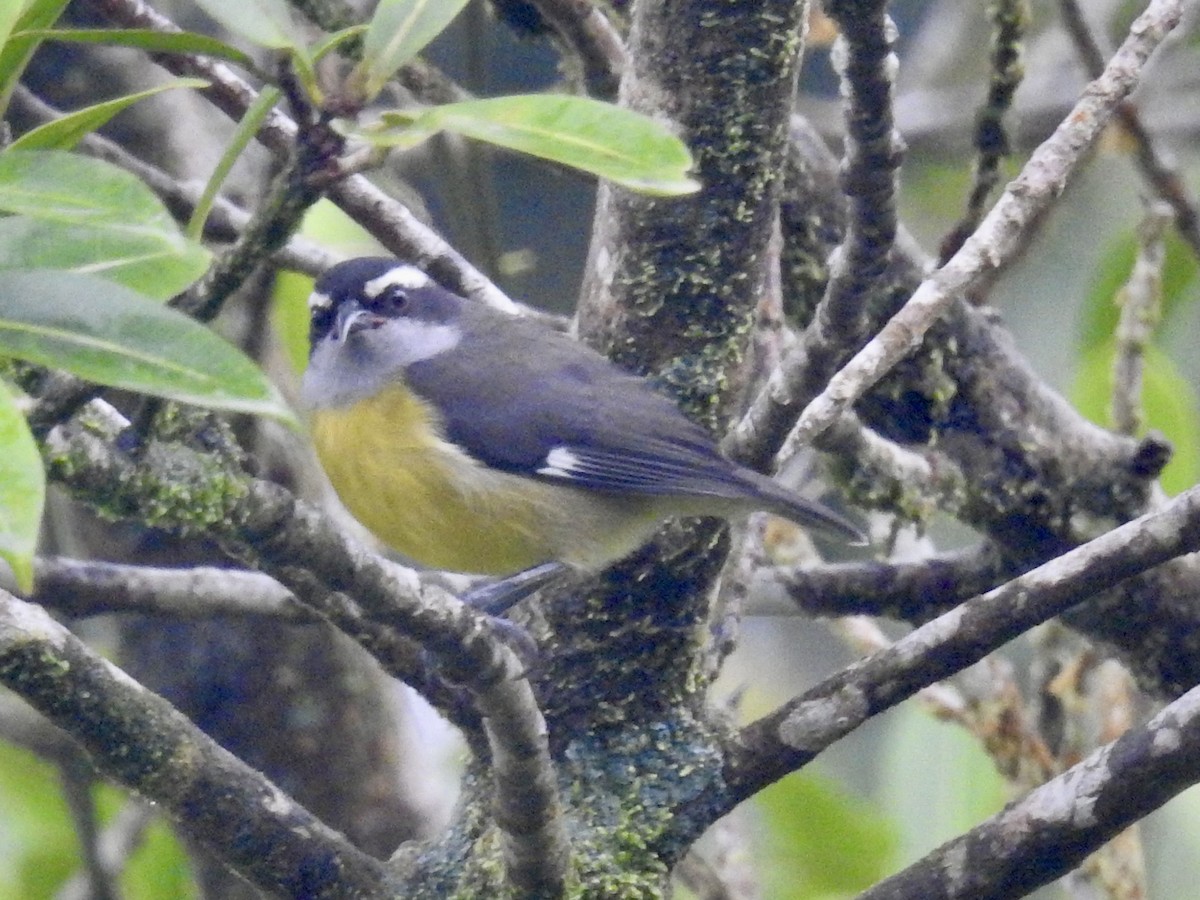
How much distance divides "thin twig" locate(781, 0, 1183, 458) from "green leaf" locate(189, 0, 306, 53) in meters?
1.40

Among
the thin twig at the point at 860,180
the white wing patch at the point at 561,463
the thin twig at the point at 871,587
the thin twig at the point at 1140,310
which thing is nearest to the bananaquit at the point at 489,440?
the white wing patch at the point at 561,463

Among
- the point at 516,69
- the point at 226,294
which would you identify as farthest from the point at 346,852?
the point at 516,69

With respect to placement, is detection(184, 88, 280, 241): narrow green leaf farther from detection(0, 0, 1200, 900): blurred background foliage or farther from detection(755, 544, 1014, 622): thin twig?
detection(755, 544, 1014, 622): thin twig

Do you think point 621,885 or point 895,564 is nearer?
point 621,885

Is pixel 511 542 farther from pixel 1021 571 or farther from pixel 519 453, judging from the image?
pixel 1021 571

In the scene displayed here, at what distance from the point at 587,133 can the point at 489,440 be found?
2203 mm

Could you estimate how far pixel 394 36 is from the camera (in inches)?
63.7

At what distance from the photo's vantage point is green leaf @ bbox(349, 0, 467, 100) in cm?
158

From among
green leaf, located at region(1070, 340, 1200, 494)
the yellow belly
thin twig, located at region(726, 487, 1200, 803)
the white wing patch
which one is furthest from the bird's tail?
green leaf, located at region(1070, 340, 1200, 494)

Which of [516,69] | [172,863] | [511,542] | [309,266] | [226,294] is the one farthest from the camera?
[516,69]

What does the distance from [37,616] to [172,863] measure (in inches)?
87.2

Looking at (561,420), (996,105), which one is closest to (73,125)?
(561,420)

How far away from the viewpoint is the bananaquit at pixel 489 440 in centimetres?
325

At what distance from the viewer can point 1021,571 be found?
3.64 metres
